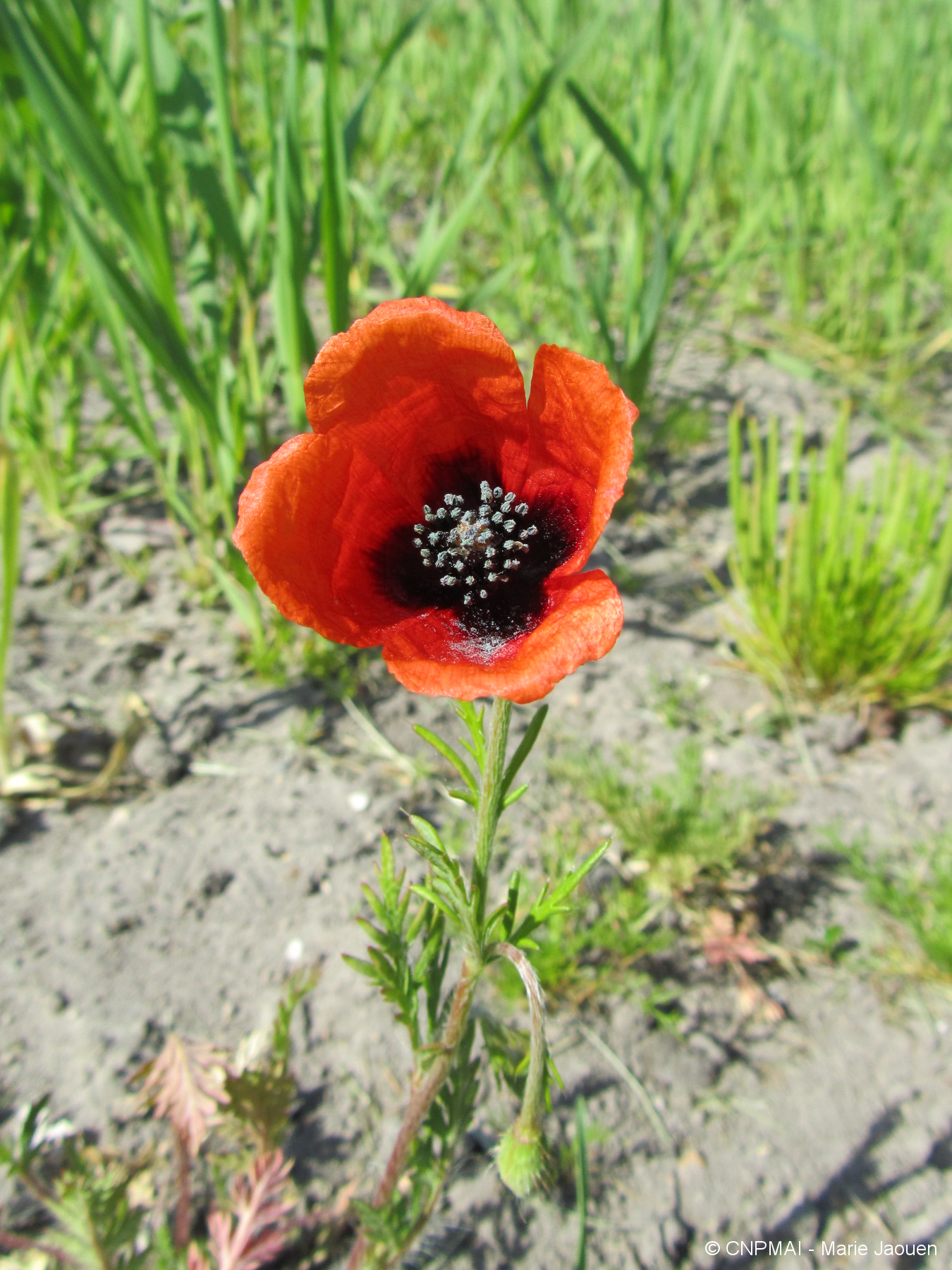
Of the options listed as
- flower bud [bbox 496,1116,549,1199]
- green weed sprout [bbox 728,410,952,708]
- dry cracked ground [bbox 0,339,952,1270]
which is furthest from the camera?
green weed sprout [bbox 728,410,952,708]

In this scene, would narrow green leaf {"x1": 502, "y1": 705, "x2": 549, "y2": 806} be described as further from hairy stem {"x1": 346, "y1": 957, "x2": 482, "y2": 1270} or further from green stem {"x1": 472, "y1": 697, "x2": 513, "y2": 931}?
hairy stem {"x1": 346, "y1": 957, "x2": 482, "y2": 1270}

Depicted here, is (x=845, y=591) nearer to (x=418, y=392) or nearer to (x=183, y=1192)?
(x=418, y=392)

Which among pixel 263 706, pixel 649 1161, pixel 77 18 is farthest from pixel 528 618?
pixel 77 18

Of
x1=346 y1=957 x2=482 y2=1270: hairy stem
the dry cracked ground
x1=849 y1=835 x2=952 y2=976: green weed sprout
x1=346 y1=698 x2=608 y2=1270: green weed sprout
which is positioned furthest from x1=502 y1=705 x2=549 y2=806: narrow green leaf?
x1=849 y1=835 x2=952 y2=976: green weed sprout

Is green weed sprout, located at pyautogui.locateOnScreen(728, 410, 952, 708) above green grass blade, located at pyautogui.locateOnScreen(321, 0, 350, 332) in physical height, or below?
below

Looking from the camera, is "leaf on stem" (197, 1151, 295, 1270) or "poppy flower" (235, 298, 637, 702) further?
"leaf on stem" (197, 1151, 295, 1270)

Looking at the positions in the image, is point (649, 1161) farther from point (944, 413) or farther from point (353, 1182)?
point (944, 413)

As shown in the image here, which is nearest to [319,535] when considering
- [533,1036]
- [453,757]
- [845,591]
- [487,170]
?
[453,757]

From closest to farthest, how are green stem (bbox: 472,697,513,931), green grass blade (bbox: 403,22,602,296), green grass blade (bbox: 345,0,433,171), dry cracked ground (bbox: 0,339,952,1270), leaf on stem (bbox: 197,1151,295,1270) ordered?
1. green stem (bbox: 472,697,513,931)
2. leaf on stem (bbox: 197,1151,295,1270)
3. dry cracked ground (bbox: 0,339,952,1270)
4. green grass blade (bbox: 403,22,602,296)
5. green grass blade (bbox: 345,0,433,171)
